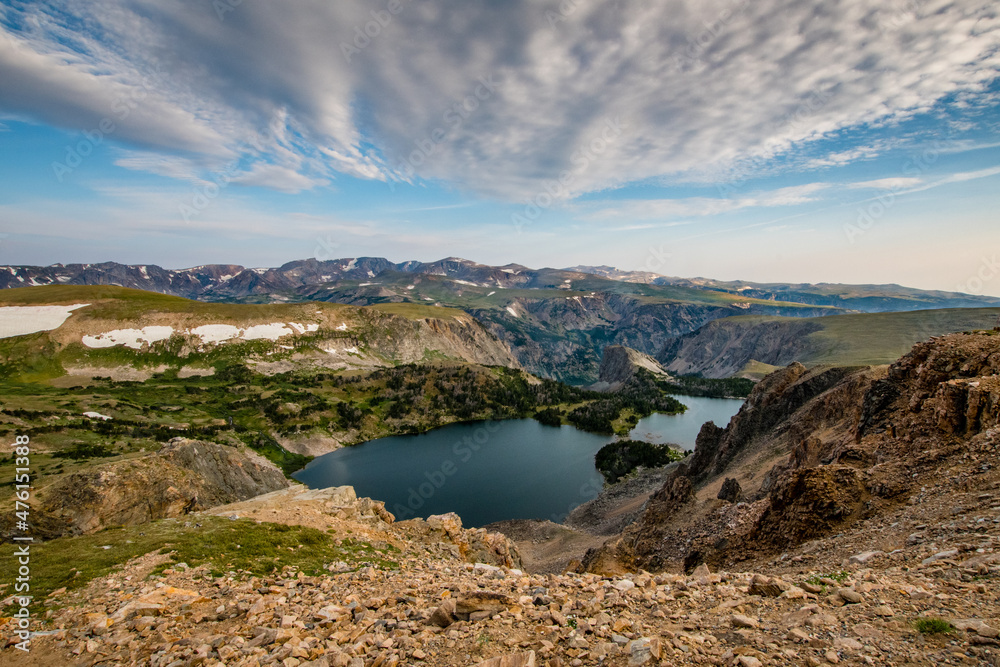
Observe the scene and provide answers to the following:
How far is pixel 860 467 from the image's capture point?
20.1 metres

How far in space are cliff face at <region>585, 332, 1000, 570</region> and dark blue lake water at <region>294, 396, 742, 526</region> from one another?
46862mm

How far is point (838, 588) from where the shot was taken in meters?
9.47

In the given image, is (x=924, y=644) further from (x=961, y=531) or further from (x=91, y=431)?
(x=91, y=431)

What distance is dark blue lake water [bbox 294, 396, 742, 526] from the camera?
81.4 metres

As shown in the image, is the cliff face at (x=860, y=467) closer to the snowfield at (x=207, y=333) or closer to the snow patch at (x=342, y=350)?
the snow patch at (x=342, y=350)

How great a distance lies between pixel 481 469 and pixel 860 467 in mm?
88539

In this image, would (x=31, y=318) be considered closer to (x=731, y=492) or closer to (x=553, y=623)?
(x=553, y=623)

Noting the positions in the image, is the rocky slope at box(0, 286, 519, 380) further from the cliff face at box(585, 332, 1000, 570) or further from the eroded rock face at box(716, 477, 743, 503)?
the eroded rock face at box(716, 477, 743, 503)

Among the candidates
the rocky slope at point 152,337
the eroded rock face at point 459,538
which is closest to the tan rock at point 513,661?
the eroded rock face at point 459,538

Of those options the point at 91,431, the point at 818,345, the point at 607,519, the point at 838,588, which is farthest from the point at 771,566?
the point at 818,345

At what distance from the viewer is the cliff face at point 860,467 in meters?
16.7

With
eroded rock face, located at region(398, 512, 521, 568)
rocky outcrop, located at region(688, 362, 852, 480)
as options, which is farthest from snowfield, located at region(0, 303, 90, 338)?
rocky outcrop, located at region(688, 362, 852, 480)

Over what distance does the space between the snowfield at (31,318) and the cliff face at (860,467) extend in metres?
212

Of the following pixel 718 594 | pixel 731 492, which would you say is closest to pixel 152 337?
pixel 731 492
